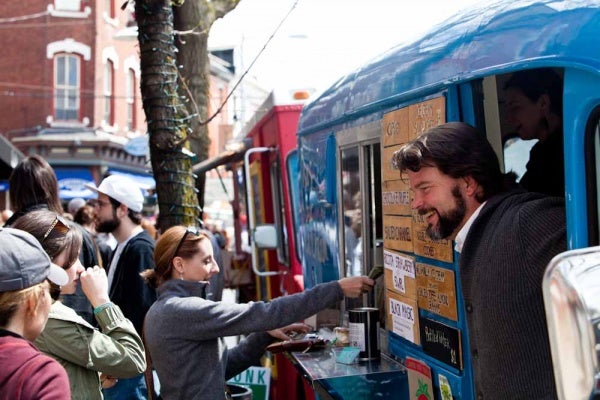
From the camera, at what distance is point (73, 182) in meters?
30.2

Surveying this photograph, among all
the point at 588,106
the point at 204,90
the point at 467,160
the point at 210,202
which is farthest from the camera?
the point at 210,202

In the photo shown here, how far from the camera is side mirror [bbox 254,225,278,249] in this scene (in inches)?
309

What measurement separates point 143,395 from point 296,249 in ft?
10.4

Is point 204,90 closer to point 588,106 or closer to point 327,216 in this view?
point 327,216

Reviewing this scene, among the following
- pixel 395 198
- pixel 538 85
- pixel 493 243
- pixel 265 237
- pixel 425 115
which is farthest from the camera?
pixel 265 237

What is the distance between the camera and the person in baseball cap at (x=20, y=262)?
2.38m

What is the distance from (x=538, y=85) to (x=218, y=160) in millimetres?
6590

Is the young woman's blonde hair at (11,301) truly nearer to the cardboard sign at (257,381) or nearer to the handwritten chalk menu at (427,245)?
the handwritten chalk menu at (427,245)

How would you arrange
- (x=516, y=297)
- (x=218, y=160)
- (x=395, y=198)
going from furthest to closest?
1. (x=218, y=160)
2. (x=395, y=198)
3. (x=516, y=297)

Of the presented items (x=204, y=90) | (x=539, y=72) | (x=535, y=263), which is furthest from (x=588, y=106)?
(x=204, y=90)

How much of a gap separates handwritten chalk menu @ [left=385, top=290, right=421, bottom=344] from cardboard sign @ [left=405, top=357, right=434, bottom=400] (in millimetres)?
104

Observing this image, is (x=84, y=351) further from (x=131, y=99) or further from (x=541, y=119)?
(x=131, y=99)

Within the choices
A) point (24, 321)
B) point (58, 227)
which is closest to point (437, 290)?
point (58, 227)

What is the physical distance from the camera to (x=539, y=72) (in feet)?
11.6
